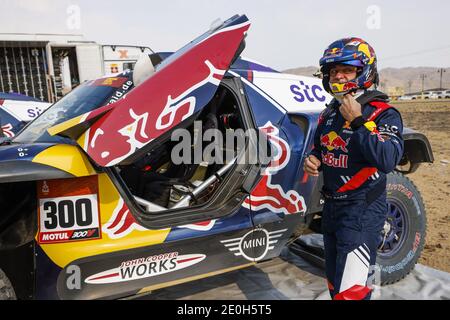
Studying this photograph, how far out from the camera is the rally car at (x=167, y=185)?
6.49ft

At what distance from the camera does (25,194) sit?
2.09m

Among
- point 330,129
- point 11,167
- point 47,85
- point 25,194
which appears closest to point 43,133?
point 25,194

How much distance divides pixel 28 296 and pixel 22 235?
329mm

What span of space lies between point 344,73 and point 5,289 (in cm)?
207

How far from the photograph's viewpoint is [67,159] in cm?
197

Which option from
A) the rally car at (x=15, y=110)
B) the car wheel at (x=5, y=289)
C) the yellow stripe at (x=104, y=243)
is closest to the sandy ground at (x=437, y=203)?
the yellow stripe at (x=104, y=243)

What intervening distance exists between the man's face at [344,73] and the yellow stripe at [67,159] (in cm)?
137

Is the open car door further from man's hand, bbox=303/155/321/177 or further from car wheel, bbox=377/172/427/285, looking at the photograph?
car wheel, bbox=377/172/427/285

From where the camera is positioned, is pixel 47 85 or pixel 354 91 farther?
pixel 47 85

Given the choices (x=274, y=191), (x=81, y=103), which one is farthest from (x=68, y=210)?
(x=274, y=191)

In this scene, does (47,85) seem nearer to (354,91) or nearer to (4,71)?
(4,71)

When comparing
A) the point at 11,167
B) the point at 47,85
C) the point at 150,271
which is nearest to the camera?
the point at 11,167

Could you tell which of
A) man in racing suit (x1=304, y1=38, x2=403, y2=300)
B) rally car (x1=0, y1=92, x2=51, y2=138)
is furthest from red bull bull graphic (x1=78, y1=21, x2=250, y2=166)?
rally car (x1=0, y1=92, x2=51, y2=138)

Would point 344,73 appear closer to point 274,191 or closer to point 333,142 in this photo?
point 333,142
